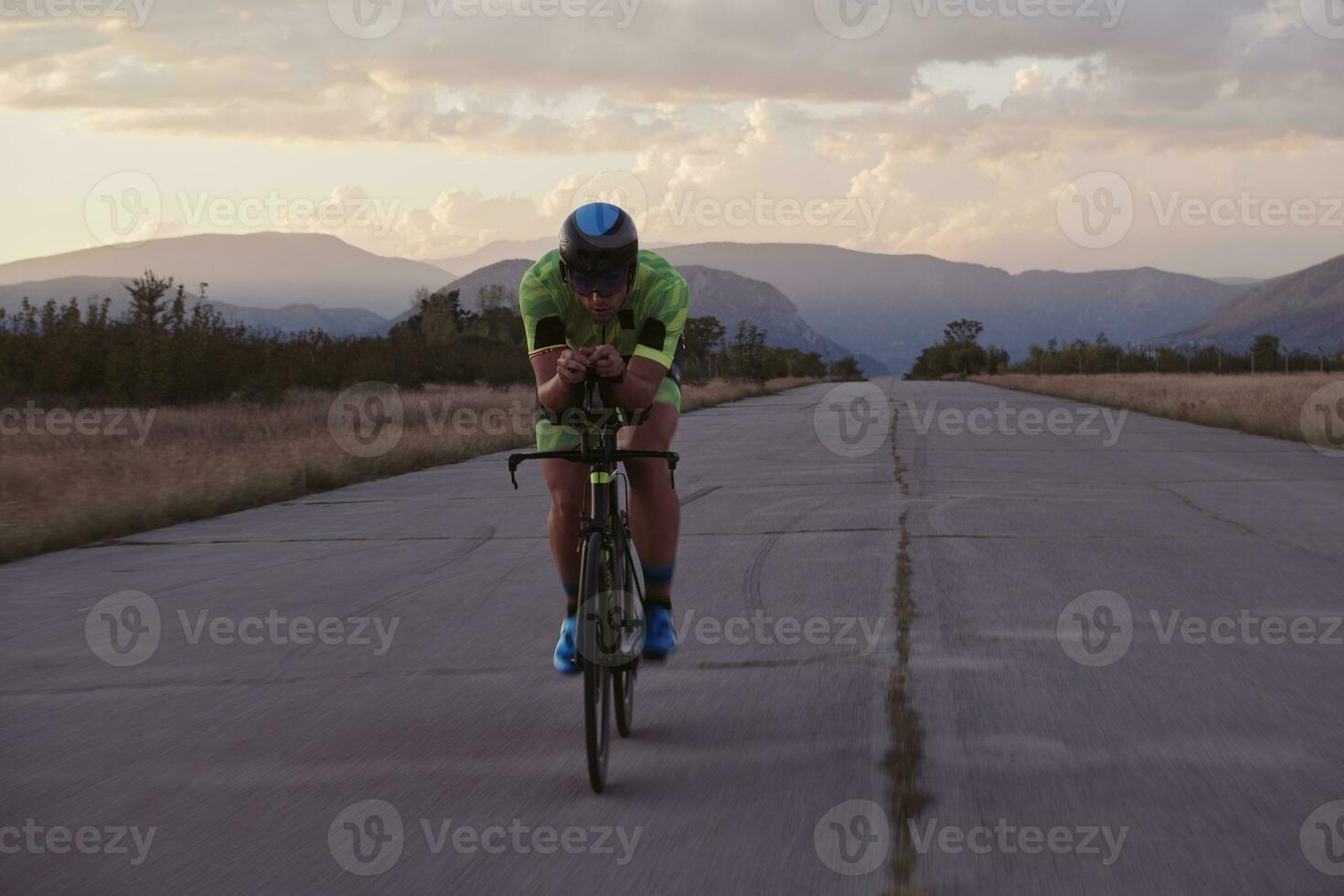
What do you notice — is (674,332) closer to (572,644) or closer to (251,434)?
(572,644)

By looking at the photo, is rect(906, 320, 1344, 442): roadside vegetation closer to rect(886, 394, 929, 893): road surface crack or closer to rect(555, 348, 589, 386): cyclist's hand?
rect(886, 394, 929, 893): road surface crack

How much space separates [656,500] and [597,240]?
120 cm

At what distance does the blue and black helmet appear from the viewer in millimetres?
4117

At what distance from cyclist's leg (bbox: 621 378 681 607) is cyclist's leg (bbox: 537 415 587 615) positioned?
0.74ft

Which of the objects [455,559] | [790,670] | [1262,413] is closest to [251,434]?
[455,559]

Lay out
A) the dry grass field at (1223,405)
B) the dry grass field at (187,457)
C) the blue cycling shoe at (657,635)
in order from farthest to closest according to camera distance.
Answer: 1. the dry grass field at (1223,405)
2. the dry grass field at (187,457)
3. the blue cycling shoe at (657,635)

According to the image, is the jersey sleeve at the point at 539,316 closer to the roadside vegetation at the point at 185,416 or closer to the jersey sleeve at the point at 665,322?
the jersey sleeve at the point at 665,322

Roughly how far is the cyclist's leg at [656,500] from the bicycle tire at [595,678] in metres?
0.67

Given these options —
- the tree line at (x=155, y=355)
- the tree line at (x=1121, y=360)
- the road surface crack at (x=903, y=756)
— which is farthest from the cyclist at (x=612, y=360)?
the tree line at (x=1121, y=360)

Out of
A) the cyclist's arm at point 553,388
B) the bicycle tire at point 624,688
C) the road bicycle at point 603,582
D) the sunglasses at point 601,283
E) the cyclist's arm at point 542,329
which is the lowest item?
the bicycle tire at point 624,688

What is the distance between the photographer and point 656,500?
4.92 m

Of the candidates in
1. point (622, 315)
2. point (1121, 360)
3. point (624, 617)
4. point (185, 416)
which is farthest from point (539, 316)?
point (1121, 360)

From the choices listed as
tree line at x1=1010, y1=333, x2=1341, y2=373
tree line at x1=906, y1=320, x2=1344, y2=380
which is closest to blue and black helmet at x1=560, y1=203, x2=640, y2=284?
tree line at x1=906, y1=320, x2=1344, y2=380

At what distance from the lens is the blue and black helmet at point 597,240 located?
412 cm
